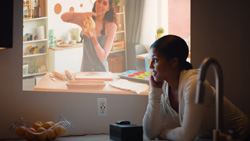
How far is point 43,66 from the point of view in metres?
2.46

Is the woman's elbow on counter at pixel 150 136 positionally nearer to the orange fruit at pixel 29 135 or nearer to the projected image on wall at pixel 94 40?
→ the projected image on wall at pixel 94 40

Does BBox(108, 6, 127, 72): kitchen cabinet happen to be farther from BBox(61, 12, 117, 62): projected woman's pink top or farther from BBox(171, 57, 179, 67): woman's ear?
BBox(171, 57, 179, 67): woman's ear

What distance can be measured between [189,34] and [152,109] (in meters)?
0.60

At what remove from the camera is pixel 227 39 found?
7.88ft

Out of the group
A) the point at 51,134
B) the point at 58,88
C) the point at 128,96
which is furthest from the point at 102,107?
the point at 51,134

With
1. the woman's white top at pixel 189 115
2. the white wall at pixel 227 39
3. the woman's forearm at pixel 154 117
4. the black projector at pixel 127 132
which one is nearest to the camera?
the woman's white top at pixel 189 115

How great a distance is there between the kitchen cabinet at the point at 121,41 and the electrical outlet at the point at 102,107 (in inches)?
8.4

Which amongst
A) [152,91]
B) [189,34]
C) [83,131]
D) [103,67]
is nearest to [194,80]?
[152,91]

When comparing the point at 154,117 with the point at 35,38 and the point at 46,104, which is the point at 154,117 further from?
the point at 35,38

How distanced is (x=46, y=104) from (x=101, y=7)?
74 cm

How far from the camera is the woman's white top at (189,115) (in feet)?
6.17

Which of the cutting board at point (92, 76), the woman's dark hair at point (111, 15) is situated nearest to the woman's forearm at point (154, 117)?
the cutting board at point (92, 76)

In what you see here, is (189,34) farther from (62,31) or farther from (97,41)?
(62,31)

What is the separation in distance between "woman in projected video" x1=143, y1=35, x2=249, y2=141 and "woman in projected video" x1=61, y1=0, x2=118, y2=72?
465mm
